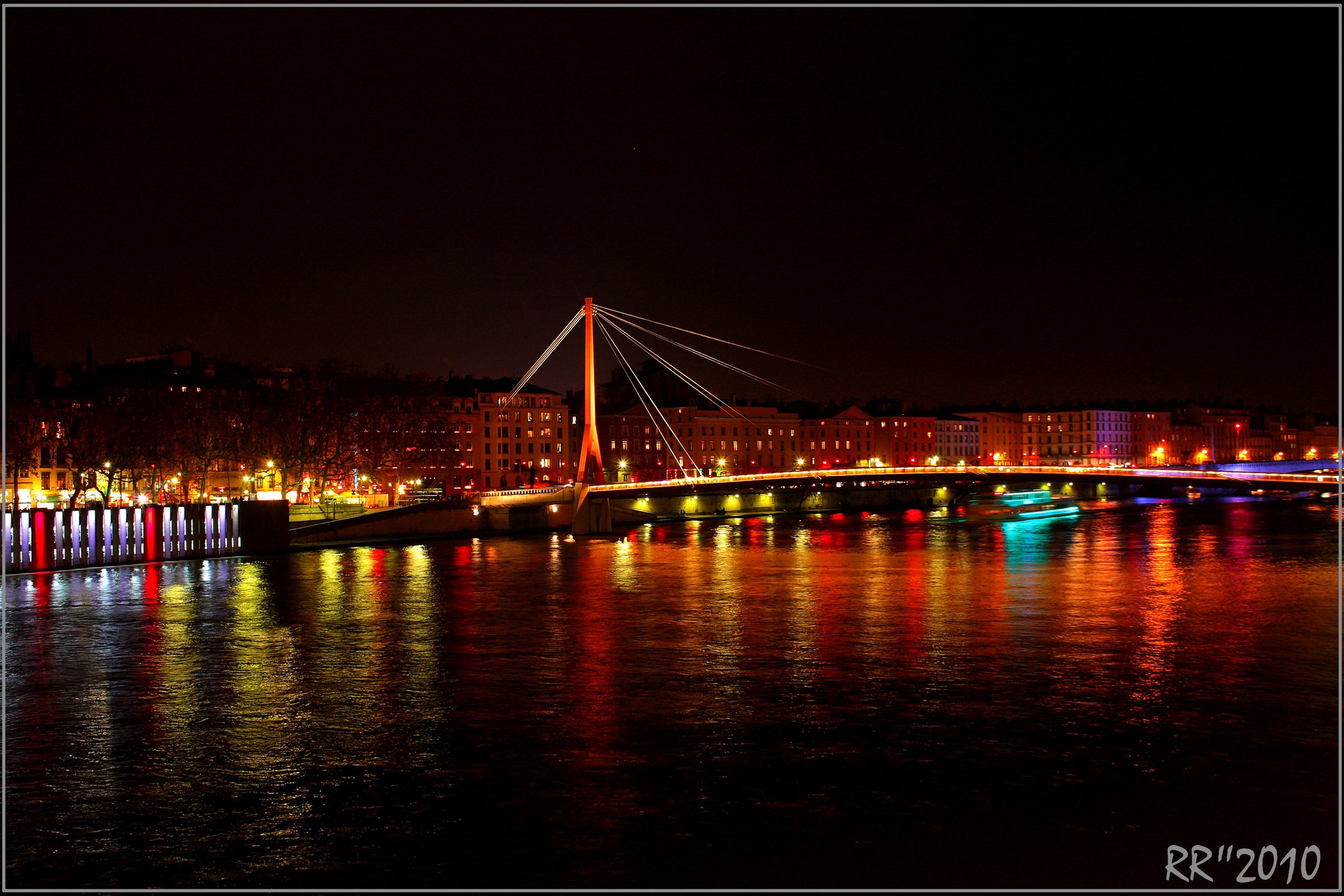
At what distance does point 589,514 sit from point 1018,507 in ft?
88.8

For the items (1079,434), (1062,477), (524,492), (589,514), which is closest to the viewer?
(1062,477)

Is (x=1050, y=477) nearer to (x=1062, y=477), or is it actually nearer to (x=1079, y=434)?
(x=1062, y=477)

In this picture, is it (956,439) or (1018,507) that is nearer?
(1018,507)

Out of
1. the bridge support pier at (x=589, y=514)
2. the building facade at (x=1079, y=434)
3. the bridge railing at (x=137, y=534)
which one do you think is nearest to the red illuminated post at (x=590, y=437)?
the bridge support pier at (x=589, y=514)

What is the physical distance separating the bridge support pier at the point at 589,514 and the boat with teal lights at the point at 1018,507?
18.1 m

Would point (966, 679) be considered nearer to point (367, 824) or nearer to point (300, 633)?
point (367, 824)

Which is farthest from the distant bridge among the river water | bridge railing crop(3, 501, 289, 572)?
the river water

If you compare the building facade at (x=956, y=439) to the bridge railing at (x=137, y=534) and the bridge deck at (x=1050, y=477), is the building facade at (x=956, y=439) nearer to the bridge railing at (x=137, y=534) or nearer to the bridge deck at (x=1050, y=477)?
the bridge deck at (x=1050, y=477)

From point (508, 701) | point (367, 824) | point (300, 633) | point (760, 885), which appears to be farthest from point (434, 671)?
point (760, 885)

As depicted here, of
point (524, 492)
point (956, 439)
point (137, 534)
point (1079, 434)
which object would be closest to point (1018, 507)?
point (524, 492)

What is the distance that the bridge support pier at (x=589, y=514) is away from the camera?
1592 inches

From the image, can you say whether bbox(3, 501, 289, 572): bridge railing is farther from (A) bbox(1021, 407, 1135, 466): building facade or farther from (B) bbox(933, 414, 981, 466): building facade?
(A) bbox(1021, 407, 1135, 466): building facade

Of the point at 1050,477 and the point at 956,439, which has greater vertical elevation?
the point at 956,439

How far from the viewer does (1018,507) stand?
58.8m
